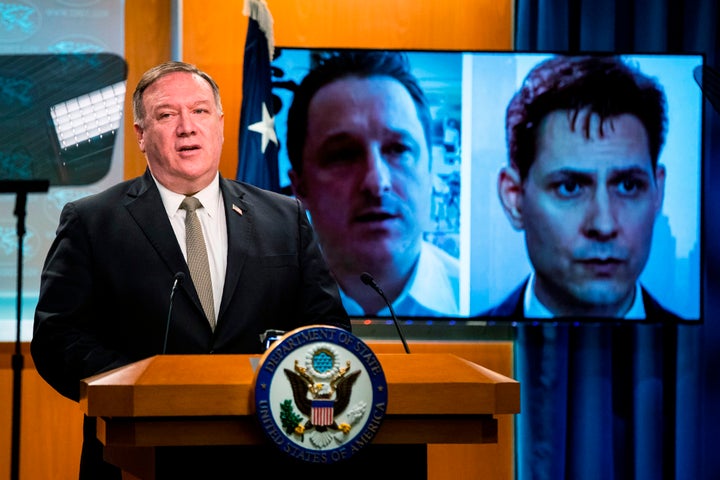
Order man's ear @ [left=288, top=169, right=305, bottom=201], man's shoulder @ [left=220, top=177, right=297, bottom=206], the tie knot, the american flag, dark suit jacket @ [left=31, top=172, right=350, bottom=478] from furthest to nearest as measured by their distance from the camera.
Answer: man's ear @ [left=288, top=169, right=305, bottom=201] < the american flag < man's shoulder @ [left=220, top=177, right=297, bottom=206] < the tie knot < dark suit jacket @ [left=31, top=172, right=350, bottom=478]

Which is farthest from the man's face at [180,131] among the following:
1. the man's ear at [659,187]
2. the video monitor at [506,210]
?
the man's ear at [659,187]

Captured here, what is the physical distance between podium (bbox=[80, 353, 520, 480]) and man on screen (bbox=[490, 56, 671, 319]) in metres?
2.28

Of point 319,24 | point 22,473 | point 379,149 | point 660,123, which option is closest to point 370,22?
point 319,24

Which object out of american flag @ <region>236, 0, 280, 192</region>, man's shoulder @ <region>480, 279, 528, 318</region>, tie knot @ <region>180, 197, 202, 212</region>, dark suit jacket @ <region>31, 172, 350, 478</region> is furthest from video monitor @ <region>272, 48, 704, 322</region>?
tie knot @ <region>180, 197, 202, 212</region>

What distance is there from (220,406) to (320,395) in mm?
155

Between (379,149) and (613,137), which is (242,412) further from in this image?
(613,137)

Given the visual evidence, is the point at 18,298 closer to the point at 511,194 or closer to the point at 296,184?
the point at 296,184

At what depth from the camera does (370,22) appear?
4.05m

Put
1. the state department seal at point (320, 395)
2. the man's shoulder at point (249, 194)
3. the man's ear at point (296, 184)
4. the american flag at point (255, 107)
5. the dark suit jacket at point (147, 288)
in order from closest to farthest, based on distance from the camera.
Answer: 1. the state department seal at point (320, 395)
2. the dark suit jacket at point (147, 288)
3. the man's shoulder at point (249, 194)
4. the american flag at point (255, 107)
5. the man's ear at point (296, 184)

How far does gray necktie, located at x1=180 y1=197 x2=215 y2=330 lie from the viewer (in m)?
2.22

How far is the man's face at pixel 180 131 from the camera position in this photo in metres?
2.34

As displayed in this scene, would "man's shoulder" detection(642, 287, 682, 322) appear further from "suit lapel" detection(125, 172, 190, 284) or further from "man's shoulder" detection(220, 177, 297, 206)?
"suit lapel" detection(125, 172, 190, 284)

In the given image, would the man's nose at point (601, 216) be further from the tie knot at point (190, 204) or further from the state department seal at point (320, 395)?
the state department seal at point (320, 395)

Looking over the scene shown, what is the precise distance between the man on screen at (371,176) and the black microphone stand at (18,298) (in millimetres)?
1022
